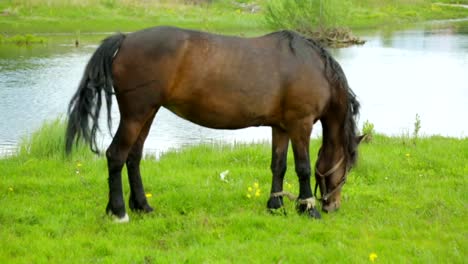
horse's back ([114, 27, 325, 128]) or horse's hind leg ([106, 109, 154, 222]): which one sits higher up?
horse's back ([114, 27, 325, 128])

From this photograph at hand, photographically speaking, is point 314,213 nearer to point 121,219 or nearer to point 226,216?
point 226,216

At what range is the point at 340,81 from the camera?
6.12 meters

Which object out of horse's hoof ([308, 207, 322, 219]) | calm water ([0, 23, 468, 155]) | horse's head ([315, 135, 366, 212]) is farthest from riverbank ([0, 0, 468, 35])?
horse's hoof ([308, 207, 322, 219])

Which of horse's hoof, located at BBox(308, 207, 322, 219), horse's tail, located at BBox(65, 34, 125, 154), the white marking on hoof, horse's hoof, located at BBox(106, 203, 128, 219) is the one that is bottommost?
horse's hoof, located at BBox(308, 207, 322, 219)

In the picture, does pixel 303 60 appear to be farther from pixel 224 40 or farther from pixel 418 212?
pixel 418 212

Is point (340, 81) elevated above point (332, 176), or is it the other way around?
point (340, 81)

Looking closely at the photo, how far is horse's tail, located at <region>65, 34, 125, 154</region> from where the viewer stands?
5.62 metres

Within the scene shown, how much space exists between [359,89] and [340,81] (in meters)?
14.3

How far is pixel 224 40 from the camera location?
19.5ft

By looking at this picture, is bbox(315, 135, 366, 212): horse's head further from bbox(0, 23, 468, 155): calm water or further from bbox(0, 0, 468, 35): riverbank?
bbox(0, 0, 468, 35): riverbank

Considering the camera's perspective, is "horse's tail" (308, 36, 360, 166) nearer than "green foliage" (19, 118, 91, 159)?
Yes

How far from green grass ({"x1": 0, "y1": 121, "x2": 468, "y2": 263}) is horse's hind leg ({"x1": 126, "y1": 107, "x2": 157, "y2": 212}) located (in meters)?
0.15

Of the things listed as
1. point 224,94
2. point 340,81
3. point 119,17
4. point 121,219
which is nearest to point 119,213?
point 121,219

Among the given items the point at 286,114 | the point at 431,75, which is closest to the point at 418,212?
the point at 286,114
